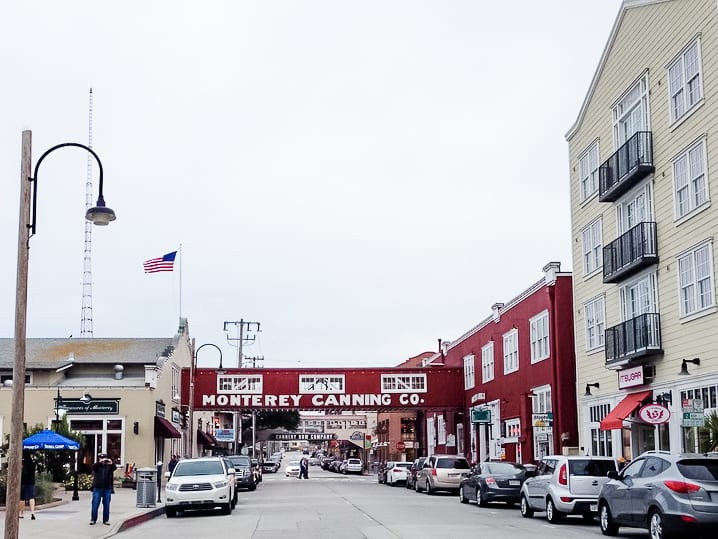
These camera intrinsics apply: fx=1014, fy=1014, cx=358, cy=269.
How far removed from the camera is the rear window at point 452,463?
4025 cm

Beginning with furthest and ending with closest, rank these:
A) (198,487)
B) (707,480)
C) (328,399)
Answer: (328,399), (198,487), (707,480)

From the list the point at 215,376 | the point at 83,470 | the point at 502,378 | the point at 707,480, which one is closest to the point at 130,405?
the point at 83,470

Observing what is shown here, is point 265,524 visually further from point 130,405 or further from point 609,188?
point 130,405

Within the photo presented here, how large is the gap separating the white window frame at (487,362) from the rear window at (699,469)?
33.5 metres

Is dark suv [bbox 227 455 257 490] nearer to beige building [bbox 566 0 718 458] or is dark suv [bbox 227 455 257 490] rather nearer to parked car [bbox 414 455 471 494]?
parked car [bbox 414 455 471 494]

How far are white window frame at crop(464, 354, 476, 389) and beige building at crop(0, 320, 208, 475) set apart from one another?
53.1ft

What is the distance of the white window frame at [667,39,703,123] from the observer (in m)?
27.4

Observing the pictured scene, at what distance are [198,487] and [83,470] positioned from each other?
20325 mm

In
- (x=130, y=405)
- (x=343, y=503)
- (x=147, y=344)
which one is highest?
(x=147, y=344)

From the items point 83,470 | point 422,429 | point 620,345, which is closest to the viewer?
point 620,345

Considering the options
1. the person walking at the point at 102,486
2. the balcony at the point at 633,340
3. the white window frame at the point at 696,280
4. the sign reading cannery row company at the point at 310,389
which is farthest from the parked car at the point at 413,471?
the person walking at the point at 102,486

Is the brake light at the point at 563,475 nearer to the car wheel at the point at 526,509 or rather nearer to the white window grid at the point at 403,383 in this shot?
the car wheel at the point at 526,509

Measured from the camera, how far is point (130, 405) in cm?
4762

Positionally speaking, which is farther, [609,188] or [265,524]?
[609,188]
